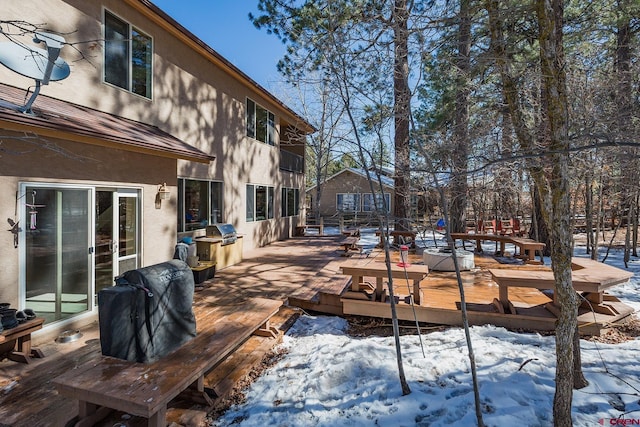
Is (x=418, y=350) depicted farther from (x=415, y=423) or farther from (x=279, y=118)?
(x=279, y=118)

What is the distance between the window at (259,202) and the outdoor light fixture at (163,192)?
4632mm

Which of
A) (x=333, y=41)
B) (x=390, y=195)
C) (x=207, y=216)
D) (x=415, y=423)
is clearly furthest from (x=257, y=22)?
(x=390, y=195)

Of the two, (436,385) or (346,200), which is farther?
(346,200)

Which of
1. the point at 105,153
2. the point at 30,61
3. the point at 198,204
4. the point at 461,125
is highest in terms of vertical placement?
the point at 461,125

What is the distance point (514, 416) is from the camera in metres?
2.67

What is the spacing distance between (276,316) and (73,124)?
150 inches

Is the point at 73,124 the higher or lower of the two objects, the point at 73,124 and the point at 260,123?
the lower

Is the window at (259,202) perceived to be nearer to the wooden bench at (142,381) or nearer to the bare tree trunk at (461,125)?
the bare tree trunk at (461,125)

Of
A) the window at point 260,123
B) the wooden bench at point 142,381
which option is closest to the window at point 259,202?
the window at point 260,123

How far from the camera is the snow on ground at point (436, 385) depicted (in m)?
2.76

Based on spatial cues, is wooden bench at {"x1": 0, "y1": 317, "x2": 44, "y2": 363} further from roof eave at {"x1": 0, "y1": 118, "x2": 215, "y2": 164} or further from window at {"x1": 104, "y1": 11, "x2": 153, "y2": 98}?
window at {"x1": 104, "y1": 11, "x2": 153, "y2": 98}

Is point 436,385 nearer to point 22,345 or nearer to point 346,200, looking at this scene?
point 22,345

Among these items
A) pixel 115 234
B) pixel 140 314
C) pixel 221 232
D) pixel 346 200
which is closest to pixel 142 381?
pixel 140 314

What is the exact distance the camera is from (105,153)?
491 centimetres
